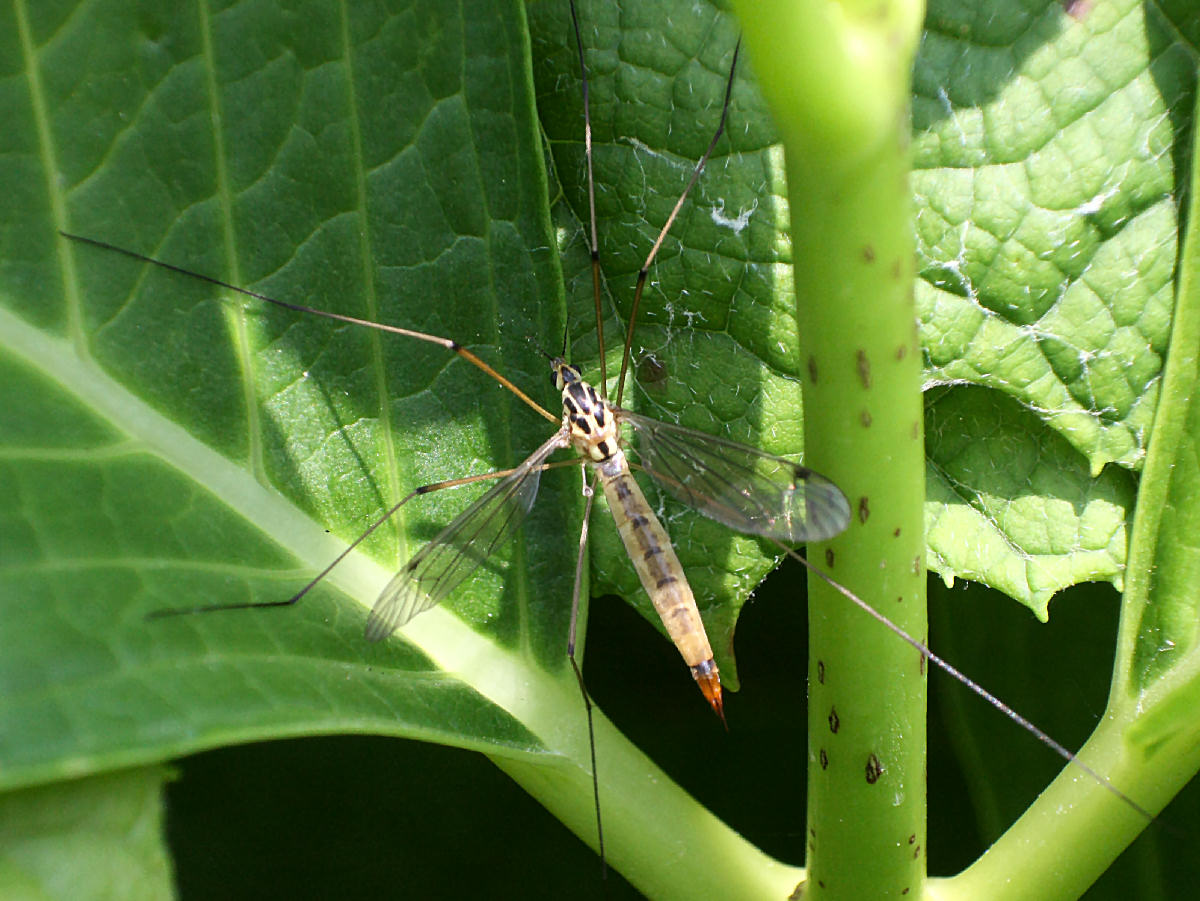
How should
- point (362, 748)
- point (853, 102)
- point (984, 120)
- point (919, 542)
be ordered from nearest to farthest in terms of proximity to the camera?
point (853, 102), point (919, 542), point (984, 120), point (362, 748)

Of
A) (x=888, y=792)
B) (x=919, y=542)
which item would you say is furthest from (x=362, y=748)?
(x=919, y=542)

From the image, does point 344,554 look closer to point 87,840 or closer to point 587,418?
point 87,840

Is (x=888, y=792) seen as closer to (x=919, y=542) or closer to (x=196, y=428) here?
(x=919, y=542)

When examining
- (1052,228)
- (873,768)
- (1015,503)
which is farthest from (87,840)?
(1052,228)

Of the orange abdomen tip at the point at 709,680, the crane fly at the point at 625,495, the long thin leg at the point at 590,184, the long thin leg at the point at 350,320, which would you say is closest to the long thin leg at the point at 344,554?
the crane fly at the point at 625,495

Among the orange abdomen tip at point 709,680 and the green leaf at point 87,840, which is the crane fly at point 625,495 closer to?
Result: the orange abdomen tip at point 709,680

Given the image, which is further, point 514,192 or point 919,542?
point 514,192

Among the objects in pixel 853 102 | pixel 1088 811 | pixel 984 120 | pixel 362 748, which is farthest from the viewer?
pixel 362 748

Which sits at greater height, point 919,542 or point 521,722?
point 919,542
